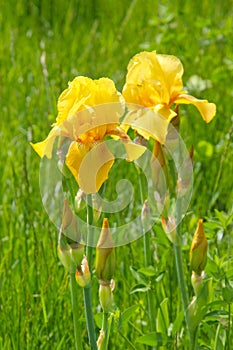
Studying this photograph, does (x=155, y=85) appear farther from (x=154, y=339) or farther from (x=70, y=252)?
(x=154, y=339)

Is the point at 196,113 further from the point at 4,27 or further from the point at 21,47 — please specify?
the point at 4,27

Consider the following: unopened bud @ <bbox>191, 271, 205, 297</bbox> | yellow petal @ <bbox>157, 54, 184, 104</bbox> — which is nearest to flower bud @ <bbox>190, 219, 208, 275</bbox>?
unopened bud @ <bbox>191, 271, 205, 297</bbox>

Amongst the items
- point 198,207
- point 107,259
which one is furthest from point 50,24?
point 107,259

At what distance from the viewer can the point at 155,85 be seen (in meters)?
1.19

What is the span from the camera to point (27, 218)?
77.0 inches

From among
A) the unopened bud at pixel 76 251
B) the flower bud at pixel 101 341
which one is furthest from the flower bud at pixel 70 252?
the flower bud at pixel 101 341

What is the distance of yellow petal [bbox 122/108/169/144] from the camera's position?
116 cm

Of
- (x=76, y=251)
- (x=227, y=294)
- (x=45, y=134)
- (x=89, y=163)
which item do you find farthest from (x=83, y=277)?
(x=45, y=134)

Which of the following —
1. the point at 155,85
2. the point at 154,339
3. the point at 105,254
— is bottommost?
the point at 154,339

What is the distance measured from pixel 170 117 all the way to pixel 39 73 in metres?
1.81

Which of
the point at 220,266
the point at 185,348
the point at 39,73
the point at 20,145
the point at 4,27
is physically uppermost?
the point at 4,27

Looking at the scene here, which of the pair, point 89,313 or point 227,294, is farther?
point 227,294

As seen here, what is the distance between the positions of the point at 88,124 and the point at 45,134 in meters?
1.30

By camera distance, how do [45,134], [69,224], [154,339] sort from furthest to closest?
1. [45,134]
2. [154,339]
3. [69,224]
